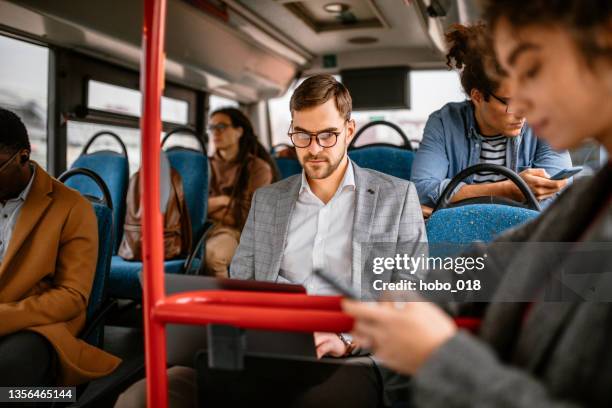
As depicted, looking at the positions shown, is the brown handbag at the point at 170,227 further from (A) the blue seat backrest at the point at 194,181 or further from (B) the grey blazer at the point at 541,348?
(B) the grey blazer at the point at 541,348

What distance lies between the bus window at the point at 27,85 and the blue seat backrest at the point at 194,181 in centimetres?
92

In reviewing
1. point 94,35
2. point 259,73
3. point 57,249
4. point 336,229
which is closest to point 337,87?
point 336,229

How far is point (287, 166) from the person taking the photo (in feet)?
15.8

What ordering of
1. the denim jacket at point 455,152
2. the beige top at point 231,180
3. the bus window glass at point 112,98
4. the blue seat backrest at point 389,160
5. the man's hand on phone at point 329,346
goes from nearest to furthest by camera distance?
the man's hand on phone at point 329,346 → the denim jacket at point 455,152 → the blue seat backrest at point 389,160 → the beige top at point 231,180 → the bus window glass at point 112,98

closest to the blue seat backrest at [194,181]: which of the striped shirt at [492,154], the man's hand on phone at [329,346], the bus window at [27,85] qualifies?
the bus window at [27,85]

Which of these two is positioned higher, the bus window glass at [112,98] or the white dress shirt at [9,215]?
the bus window glass at [112,98]

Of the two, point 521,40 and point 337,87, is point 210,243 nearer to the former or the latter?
point 337,87

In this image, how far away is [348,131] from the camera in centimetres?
196

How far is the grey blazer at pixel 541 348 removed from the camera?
2.02 ft

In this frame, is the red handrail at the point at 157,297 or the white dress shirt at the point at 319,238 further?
the white dress shirt at the point at 319,238

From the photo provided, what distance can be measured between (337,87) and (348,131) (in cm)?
17

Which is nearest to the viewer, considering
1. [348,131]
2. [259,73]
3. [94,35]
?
[348,131]

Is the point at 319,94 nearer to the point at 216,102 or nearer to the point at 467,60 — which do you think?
the point at 467,60

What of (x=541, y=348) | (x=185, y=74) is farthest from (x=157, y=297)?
(x=185, y=74)
